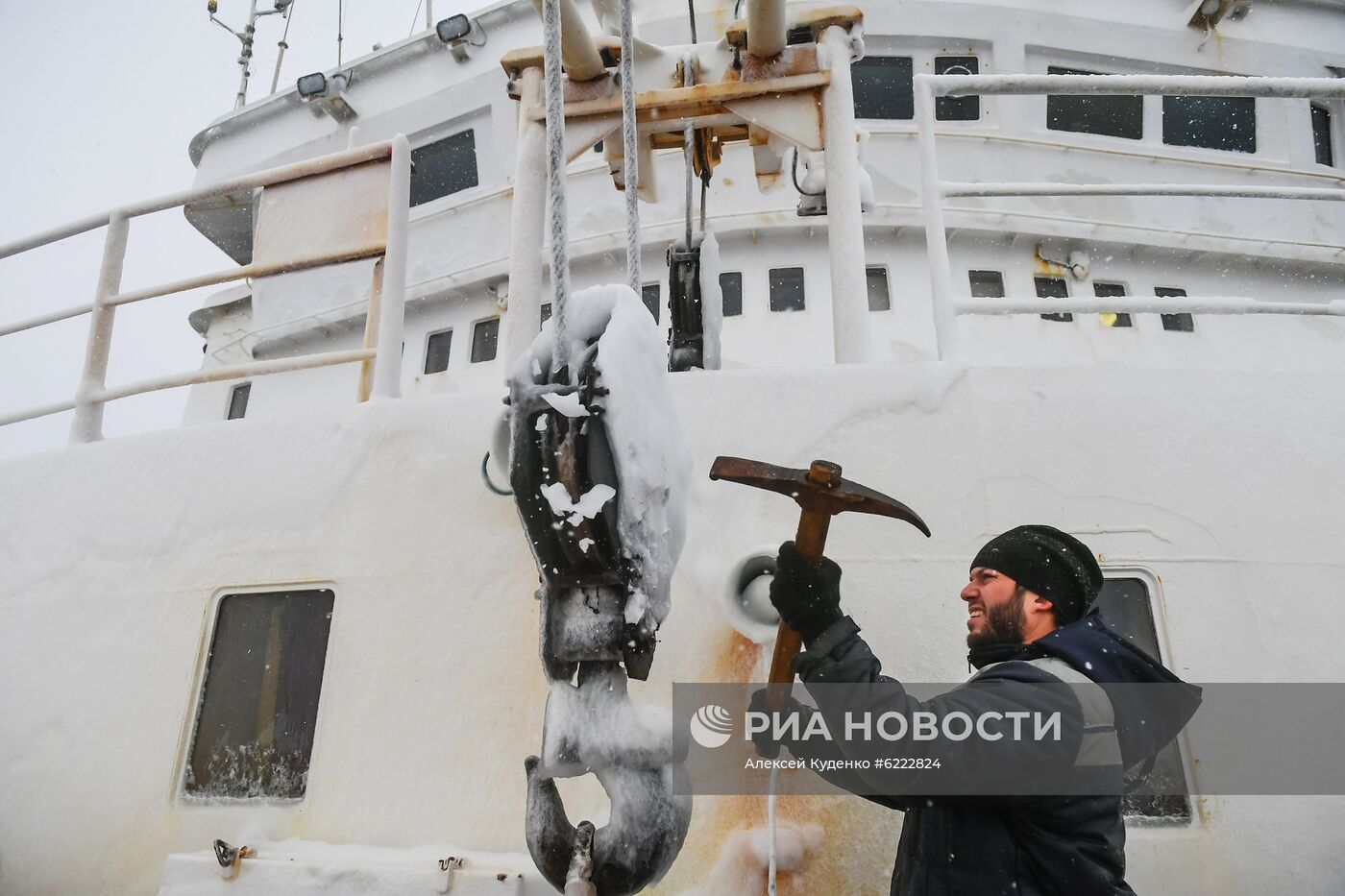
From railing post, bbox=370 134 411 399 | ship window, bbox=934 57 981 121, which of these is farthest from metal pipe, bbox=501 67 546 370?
ship window, bbox=934 57 981 121

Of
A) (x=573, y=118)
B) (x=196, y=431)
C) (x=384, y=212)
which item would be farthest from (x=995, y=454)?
(x=196, y=431)

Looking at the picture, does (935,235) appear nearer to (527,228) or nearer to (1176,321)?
(527,228)

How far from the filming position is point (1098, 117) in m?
6.23

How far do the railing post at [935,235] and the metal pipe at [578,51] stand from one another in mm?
1135

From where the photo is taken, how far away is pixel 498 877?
1842mm

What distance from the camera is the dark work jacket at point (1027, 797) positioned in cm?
136

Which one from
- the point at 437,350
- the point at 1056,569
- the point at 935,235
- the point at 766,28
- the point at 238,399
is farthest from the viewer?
the point at 238,399

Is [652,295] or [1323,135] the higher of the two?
[1323,135]

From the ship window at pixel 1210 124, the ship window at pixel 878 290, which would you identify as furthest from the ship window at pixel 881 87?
the ship window at pixel 1210 124

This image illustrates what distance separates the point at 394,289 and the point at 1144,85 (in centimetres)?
263

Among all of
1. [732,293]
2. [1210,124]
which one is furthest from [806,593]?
[1210,124]

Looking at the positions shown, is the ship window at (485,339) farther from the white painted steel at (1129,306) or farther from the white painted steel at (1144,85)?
the white painted steel at (1129,306)

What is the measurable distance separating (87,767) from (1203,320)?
22.8 ft

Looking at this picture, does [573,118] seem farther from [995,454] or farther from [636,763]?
[636,763]
